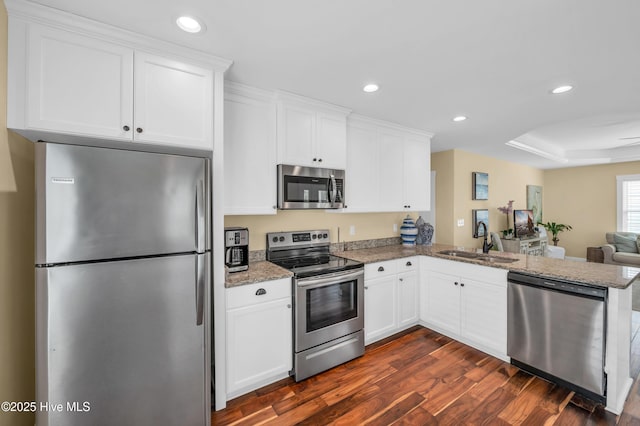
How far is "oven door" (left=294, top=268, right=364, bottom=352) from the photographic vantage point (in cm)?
226

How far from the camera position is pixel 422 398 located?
2.08m

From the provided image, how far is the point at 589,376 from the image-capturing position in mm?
2025

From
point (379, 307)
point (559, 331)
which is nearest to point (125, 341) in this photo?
point (379, 307)

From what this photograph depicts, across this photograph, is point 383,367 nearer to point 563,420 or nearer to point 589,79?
point 563,420

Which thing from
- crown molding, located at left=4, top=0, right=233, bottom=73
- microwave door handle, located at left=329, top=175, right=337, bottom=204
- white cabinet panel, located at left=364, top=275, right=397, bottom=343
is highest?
crown molding, located at left=4, top=0, right=233, bottom=73

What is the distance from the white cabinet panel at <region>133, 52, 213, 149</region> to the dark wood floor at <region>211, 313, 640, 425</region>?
1.97 m

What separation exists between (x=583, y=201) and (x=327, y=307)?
26.3 feet

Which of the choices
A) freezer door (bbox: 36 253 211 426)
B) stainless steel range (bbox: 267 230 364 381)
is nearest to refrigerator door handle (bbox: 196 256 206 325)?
freezer door (bbox: 36 253 211 426)

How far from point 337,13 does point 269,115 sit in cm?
115

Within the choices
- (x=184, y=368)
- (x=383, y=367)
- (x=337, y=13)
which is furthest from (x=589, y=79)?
(x=184, y=368)

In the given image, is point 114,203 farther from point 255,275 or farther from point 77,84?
point 255,275

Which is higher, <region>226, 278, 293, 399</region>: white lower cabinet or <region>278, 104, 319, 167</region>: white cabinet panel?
<region>278, 104, 319, 167</region>: white cabinet panel

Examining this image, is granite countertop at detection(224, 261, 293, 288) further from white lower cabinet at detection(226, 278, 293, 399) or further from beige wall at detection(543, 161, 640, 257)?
beige wall at detection(543, 161, 640, 257)

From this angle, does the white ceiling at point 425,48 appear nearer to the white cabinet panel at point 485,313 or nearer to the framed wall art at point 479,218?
the white cabinet panel at point 485,313
